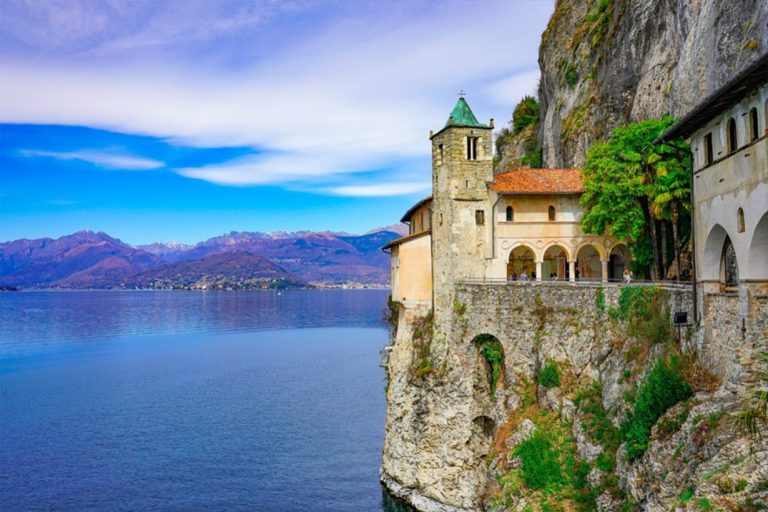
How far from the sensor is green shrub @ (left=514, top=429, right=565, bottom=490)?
97.9 ft

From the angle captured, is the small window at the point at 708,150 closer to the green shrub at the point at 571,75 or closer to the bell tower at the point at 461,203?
the bell tower at the point at 461,203

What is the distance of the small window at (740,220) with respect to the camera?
66.2 ft

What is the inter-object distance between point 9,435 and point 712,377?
56.3 m

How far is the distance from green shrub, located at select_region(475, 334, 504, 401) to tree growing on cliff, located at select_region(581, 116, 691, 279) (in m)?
9.58

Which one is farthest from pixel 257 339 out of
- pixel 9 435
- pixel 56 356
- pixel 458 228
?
pixel 458 228

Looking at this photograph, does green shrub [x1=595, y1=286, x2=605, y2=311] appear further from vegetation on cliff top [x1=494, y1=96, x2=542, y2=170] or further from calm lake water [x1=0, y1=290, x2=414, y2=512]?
vegetation on cliff top [x1=494, y1=96, x2=542, y2=170]

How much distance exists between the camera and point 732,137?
20.9m

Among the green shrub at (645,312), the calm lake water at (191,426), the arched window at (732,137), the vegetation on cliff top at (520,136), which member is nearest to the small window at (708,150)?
the arched window at (732,137)

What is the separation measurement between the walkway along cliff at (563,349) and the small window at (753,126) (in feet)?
0.20

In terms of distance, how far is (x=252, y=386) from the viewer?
249 ft

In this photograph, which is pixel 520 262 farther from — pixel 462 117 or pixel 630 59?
pixel 630 59

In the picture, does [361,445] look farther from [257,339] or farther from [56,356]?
[257,339]

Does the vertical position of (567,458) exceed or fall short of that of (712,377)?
it falls short

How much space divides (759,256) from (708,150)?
17.4ft
